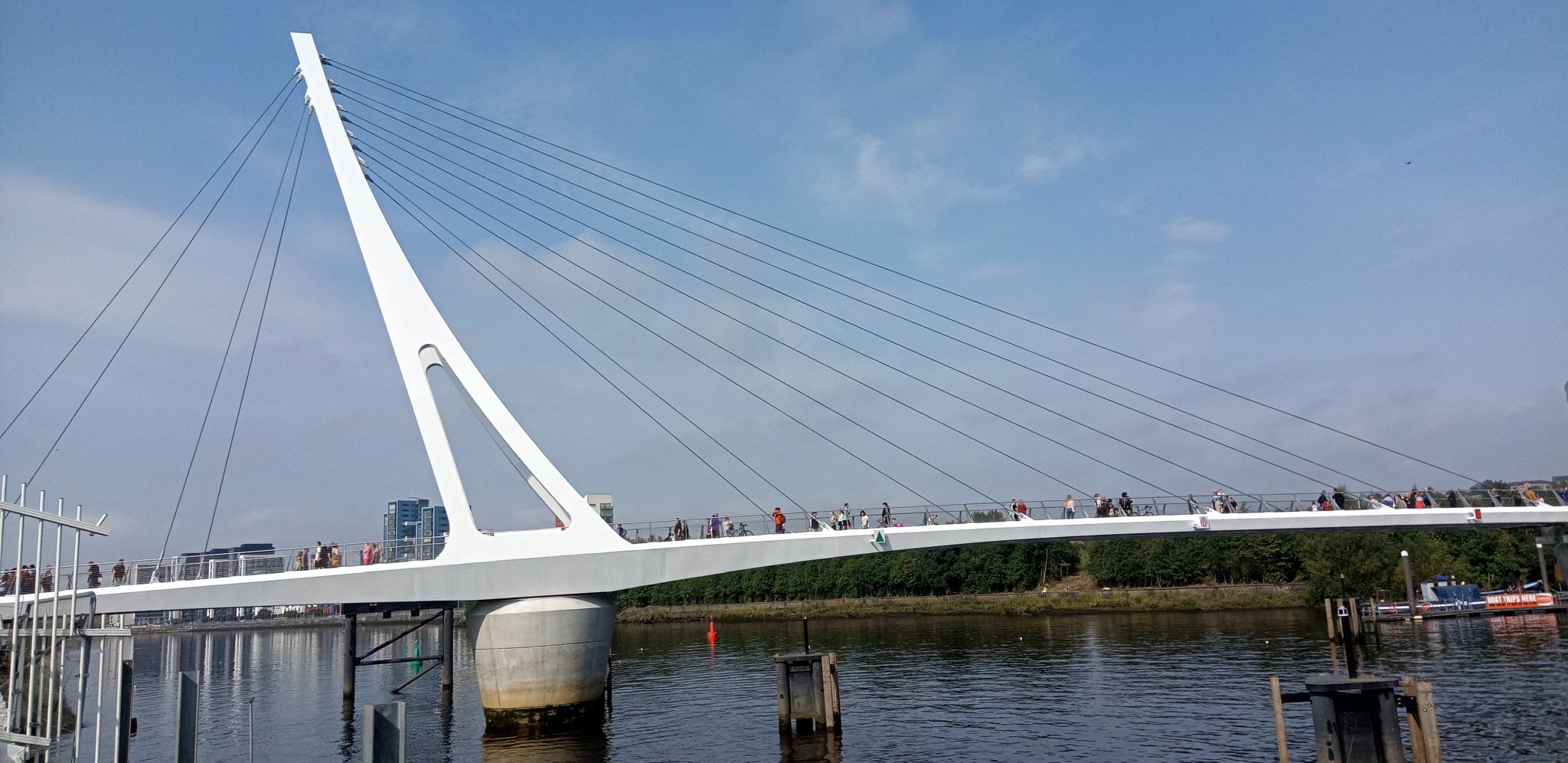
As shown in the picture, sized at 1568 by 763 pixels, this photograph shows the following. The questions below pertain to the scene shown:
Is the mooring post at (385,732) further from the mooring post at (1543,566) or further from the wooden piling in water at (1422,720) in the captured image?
the mooring post at (1543,566)

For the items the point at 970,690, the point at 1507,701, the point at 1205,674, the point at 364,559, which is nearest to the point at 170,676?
→ the point at 364,559

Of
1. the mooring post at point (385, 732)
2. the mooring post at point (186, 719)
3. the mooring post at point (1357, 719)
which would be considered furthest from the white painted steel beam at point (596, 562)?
the mooring post at point (385, 732)

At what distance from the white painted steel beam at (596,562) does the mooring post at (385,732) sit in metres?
21.1

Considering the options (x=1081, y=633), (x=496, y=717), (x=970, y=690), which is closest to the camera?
(x=496, y=717)

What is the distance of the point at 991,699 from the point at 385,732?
27.0 meters

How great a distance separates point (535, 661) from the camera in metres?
28.4

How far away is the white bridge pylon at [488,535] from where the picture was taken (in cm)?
2798

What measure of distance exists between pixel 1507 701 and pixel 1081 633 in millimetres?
30026

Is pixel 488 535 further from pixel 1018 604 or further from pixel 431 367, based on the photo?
pixel 1018 604

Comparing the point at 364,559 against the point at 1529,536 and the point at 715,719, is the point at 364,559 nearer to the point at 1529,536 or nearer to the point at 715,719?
the point at 715,719

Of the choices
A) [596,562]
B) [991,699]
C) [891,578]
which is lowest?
[991,699]

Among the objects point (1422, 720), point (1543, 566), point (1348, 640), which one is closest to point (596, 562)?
point (1422, 720)

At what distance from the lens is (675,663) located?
51688 mm

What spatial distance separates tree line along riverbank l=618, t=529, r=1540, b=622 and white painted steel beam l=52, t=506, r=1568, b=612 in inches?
662
